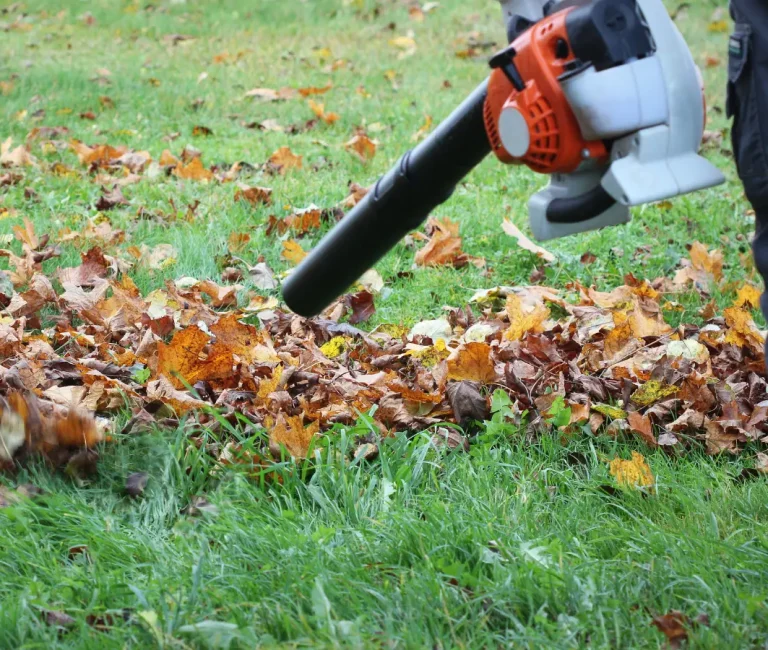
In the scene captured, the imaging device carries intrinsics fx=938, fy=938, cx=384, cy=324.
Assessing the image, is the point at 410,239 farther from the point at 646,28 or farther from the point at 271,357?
the point at 646,28

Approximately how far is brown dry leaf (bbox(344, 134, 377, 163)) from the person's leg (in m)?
3.51

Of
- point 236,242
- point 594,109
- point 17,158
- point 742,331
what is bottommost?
point 742,331

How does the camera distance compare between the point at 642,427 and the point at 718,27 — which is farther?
the point at 718,27

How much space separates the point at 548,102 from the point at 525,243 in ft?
7.95

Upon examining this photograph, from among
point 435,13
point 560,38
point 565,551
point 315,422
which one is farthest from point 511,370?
point 435,13

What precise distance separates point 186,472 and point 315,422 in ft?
1.06

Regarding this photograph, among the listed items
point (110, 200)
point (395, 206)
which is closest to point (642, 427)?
point (395, 206)

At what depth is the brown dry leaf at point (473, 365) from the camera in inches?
100

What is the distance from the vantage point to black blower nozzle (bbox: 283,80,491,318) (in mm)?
1632

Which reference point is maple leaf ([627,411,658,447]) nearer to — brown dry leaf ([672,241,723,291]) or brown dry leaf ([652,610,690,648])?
brown dry leaf ([652,610,690,648])

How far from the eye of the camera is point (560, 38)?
137 centimetres

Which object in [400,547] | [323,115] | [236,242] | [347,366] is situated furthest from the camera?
[323,115]

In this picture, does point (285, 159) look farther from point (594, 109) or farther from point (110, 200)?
point (594, 109)

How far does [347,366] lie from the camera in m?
2.77
